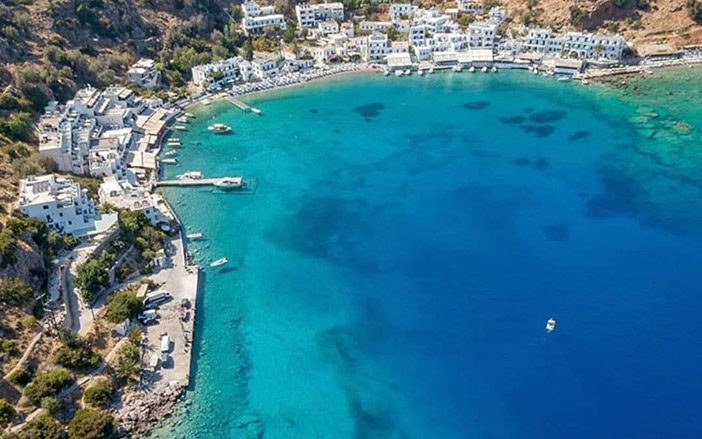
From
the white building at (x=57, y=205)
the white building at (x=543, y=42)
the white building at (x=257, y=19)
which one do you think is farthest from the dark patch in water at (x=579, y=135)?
the white building at (x=57, y=205)

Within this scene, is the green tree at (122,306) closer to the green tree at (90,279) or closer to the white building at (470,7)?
the green tree at (90,279)

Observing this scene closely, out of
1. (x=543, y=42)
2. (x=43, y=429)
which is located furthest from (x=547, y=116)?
(x=43, y=429)

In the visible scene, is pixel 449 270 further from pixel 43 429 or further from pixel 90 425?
pixel 43 429

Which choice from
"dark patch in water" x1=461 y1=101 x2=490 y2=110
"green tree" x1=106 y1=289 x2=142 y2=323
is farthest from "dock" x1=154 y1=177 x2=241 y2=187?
"dark patch in water" x1=461 y1=101 x2=490 y2=110

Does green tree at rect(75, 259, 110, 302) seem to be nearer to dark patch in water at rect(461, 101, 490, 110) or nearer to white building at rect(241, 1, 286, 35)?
dark patch in water at rect(461, 101, 490, 110)

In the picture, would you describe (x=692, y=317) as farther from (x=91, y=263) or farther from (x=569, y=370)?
(x=91, y=263)

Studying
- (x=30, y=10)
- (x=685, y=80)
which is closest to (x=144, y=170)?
(x=30, y=10)
